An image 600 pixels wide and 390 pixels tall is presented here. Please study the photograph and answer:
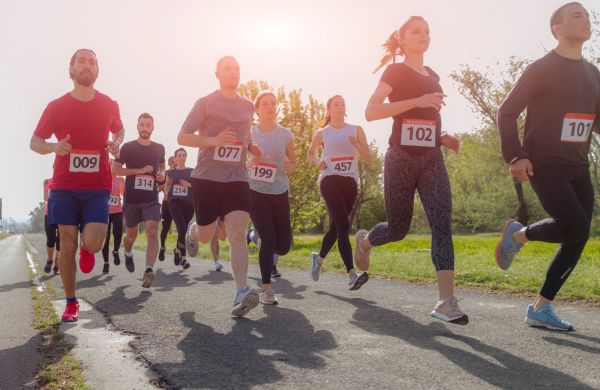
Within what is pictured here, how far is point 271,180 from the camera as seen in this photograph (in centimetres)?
597

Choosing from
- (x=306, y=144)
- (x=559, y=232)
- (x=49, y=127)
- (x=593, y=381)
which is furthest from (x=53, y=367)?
(x=306, y=144)

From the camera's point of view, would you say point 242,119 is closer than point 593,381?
No

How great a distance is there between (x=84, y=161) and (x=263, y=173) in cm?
172

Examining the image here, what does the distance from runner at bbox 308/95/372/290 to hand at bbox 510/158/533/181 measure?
269 cm

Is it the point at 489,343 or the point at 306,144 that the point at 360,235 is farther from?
the point at 306,144

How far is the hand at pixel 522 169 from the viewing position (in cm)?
405

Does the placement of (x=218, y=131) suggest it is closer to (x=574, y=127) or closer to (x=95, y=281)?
(x=574, y=127)

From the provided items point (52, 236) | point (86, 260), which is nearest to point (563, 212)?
point (86, 260)

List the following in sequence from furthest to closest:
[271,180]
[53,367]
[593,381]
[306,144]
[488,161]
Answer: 1. [488,161]
2. [306,144]
3. [271,180]
4. [53,367]
5. [593,381]

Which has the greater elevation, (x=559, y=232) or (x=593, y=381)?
(x=559, y=232)

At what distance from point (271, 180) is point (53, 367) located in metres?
3.08

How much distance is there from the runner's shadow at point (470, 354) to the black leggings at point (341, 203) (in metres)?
1.69

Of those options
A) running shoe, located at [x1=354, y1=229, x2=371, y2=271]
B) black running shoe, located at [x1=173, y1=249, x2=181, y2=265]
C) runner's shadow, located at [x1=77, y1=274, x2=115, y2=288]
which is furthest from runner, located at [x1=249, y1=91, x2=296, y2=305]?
black running shoe, located at [x1=173, y1=249, x2=181, y2=265]

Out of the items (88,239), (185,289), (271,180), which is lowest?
(185,289)
